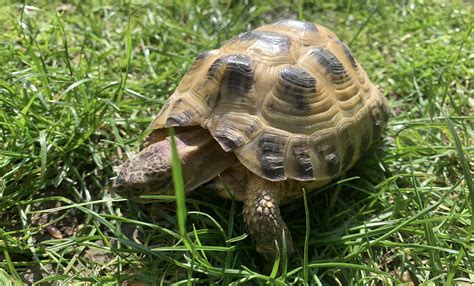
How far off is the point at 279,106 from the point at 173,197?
731mm

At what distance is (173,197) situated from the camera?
6.14 ft

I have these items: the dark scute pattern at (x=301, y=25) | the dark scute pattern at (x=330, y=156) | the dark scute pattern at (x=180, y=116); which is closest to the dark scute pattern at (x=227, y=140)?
the dark scute pattern at (x=180, y=116)

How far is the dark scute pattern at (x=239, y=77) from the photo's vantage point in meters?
2.24

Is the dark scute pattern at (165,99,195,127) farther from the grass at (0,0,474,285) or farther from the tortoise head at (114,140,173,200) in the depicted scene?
the grass at (0,0,474,285)

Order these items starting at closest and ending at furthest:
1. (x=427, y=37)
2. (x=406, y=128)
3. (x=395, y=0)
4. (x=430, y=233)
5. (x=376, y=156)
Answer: (x=430, y=233) < (x=376, y=156) < (x=406, y=128) < (x=427, y=37) < (x=395, y=0)

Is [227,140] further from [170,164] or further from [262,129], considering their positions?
[170,164]

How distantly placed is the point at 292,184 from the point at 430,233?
69 centimetres

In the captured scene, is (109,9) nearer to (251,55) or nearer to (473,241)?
(251,55)

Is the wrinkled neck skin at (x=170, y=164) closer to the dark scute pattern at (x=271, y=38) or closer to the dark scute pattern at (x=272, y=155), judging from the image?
the dark scute pattern at (x=272, y=155)

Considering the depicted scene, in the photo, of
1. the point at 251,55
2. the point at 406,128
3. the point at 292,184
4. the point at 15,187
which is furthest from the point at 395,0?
the point at 15,187

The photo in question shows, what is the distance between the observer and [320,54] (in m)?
2.44

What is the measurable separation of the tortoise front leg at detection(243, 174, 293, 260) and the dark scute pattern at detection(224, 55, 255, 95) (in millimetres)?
477

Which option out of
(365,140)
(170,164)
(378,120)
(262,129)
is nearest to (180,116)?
(170,164)

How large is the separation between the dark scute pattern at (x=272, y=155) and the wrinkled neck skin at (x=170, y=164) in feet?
0.71
